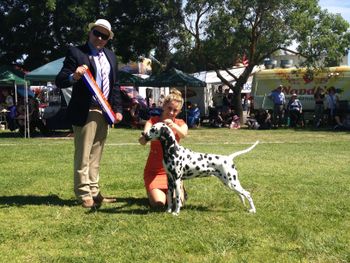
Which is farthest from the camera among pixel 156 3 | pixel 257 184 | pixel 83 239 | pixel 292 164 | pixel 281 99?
pixel 156 3

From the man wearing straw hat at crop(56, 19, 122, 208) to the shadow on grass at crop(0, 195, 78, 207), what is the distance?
0.35 m

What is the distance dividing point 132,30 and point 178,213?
70.1 ft

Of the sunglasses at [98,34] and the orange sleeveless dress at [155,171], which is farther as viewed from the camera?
the orange sleeveless dress at [155,171]

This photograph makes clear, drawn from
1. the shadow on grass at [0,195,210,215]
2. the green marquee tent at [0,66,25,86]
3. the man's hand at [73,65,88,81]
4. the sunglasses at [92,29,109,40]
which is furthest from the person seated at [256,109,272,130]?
the man's hand at [73,65,88,81]

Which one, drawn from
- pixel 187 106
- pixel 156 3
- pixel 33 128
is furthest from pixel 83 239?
pixel 156 3

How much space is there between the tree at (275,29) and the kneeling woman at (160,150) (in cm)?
1670

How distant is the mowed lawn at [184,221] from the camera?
4035mm

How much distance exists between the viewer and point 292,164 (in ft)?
30.1

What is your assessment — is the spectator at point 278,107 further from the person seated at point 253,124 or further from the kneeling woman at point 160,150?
the kneeling woman at point 160,150

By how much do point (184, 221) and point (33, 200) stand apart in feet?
6.83

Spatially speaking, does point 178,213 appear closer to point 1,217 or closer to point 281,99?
point 1,217

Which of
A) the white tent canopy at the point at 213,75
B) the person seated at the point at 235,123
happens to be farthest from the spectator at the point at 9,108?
the white tent canopy at the point at 213,75

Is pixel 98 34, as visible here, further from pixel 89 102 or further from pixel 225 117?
pixel 225 117

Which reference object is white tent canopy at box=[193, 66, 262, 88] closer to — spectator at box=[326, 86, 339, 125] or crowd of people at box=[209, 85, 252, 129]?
crowd of people at box=[209, 85, 252, 129]
